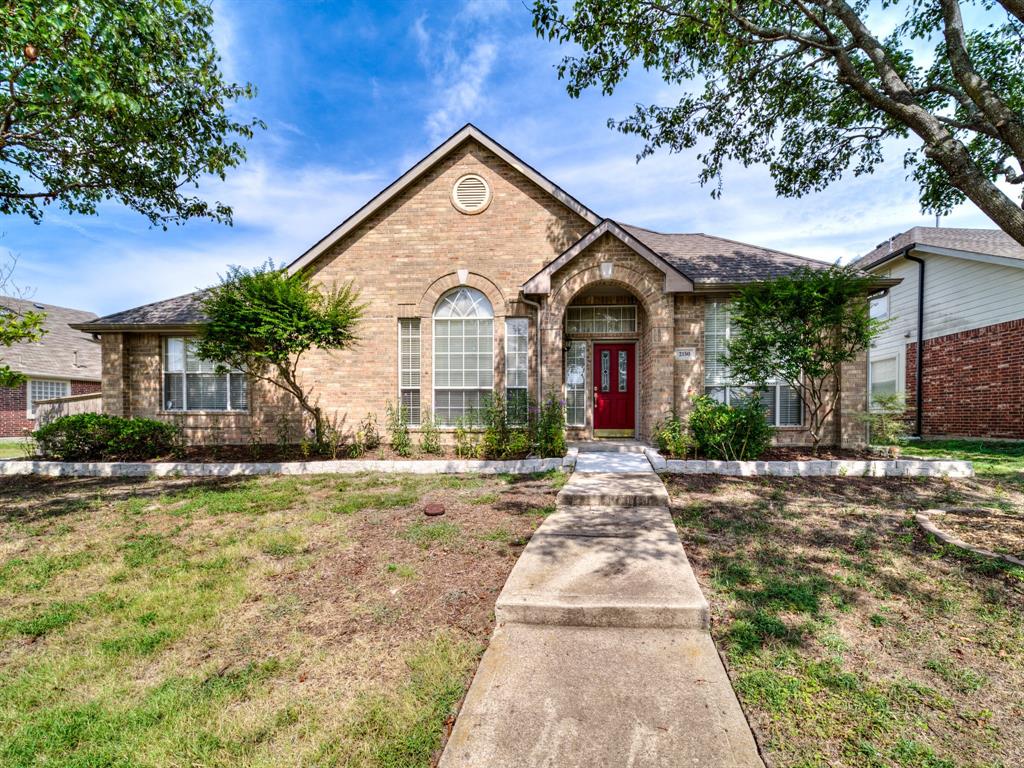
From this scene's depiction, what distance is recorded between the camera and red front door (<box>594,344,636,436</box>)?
11234 millimetres

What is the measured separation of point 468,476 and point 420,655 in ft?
17.9

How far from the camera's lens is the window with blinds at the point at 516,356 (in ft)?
34.8

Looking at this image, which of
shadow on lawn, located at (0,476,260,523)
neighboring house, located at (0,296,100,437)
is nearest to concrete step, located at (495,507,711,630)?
shadow on lawn, located at (0,476,260,523)

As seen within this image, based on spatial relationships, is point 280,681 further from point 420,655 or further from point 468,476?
point 468,476

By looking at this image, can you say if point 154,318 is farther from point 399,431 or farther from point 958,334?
point 958,334

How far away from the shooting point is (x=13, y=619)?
358cm

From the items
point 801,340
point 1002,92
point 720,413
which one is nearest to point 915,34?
point 1002,92

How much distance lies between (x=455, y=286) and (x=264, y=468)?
581cm

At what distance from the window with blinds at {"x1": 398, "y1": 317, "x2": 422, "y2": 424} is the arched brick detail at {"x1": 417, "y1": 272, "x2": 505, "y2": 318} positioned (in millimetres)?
462

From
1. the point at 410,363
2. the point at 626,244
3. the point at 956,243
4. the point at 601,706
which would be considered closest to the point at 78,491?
the point at 410,363

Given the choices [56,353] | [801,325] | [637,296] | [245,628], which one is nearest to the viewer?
[245,628]

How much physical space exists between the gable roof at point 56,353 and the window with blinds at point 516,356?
21.4m

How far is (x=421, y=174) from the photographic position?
1084 centimetres

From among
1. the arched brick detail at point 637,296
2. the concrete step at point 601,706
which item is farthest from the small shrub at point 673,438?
the concrete step at point 601,706
